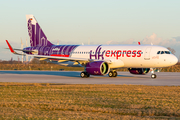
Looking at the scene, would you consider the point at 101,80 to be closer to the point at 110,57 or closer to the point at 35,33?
the point at 110,57

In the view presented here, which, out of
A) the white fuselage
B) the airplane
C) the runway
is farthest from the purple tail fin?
the white fuselage

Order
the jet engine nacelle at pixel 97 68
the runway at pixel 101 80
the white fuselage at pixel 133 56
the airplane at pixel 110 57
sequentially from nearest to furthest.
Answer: the runway at pixel 101 80, the white fuselage at pixel 133 56, the airplane at pixel 110 57, the jet engine nacelle at pixel 97 68

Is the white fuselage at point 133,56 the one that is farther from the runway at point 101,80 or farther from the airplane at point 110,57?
the runway at point 101,80

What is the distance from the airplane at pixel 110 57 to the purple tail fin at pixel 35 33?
62.5 inches

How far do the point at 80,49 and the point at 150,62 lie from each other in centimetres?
1007

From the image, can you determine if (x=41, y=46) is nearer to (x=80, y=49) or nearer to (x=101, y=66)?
(x=80, y=49)

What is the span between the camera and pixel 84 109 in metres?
10.6

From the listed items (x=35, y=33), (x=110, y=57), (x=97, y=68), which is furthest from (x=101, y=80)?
(x=35, y=33)

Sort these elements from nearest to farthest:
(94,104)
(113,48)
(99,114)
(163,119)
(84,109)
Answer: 1. (163,119)
2. (99,114)
3. (84,109)
4. (94,104)
5. (113,48)

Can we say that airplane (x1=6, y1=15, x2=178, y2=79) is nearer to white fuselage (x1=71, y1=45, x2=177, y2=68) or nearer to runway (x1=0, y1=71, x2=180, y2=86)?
white fuselage (x1=71, y1=45, x2=177, y2=68)

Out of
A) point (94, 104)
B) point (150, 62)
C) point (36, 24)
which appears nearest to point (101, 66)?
point (150, 62)

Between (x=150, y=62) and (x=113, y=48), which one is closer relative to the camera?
(x=150, y=62)

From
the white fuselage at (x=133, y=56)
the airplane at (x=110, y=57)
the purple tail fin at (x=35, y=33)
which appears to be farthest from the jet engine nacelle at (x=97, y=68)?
the purple tail fin at (x=35, y=33)

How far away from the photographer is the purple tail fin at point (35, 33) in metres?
41.3
